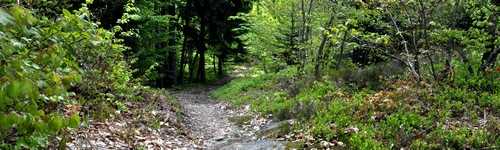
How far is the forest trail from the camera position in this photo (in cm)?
1082

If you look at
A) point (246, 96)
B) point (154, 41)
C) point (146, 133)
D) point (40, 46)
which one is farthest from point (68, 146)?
point (154, 41)

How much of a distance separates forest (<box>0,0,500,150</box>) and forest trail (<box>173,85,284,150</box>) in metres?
0.06

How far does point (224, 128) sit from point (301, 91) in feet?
10.6

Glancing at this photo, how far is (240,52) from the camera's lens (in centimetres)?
3653

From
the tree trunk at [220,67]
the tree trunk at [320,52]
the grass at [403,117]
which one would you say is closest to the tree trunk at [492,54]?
the grass at [403,117]

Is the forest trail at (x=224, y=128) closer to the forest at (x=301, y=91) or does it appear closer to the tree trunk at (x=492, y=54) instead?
the forest at (x=301, y=91)

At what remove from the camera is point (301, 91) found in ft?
53.3

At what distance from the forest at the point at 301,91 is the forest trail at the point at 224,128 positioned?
0.06m

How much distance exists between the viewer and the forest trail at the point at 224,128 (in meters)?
10.8

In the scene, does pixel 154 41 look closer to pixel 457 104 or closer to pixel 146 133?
pixel 146 133

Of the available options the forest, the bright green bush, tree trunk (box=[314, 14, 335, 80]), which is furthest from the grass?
the bright green bush

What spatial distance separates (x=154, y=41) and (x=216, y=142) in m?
16.5

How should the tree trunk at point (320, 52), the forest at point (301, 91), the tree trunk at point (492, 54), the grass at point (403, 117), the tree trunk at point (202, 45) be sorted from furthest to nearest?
the tree trunk at point (202, 45) → the tree trunk at point (320, 52) → the tree trunk at point (492, 54) → the grass at point (403, 117) → the forest at point (301, 91)

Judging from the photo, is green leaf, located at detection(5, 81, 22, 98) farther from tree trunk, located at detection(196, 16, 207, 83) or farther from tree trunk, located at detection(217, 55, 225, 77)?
tree trunk, located at detection(217, 55, 225, 77)
